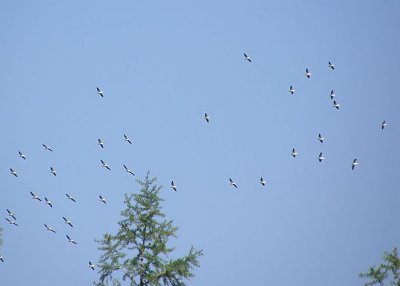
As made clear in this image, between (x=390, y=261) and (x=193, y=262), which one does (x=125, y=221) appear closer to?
(x=193, y=262)

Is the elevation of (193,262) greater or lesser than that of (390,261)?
lesser

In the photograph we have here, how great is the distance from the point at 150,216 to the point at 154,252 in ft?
6.14

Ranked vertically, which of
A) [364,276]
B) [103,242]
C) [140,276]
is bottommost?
[140,276]

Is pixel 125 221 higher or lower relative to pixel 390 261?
lower

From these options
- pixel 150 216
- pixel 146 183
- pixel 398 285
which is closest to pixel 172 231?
pixel 150 216

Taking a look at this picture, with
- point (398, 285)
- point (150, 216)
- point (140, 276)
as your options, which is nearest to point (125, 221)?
point (150, 216)

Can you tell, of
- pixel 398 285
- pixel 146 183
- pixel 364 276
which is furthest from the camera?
pixel 364 276

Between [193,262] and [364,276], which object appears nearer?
[193,262]

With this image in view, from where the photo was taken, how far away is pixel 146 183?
82.6ft

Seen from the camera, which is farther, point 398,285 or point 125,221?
point 398,285

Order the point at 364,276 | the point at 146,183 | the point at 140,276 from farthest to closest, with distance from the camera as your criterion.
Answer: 1. the point at 364,276
2. the point at 146,183
3. the point at 140,276

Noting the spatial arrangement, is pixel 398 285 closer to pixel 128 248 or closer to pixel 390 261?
pixel 390 261

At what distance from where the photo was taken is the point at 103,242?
23.8 m

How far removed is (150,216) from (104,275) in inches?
147
